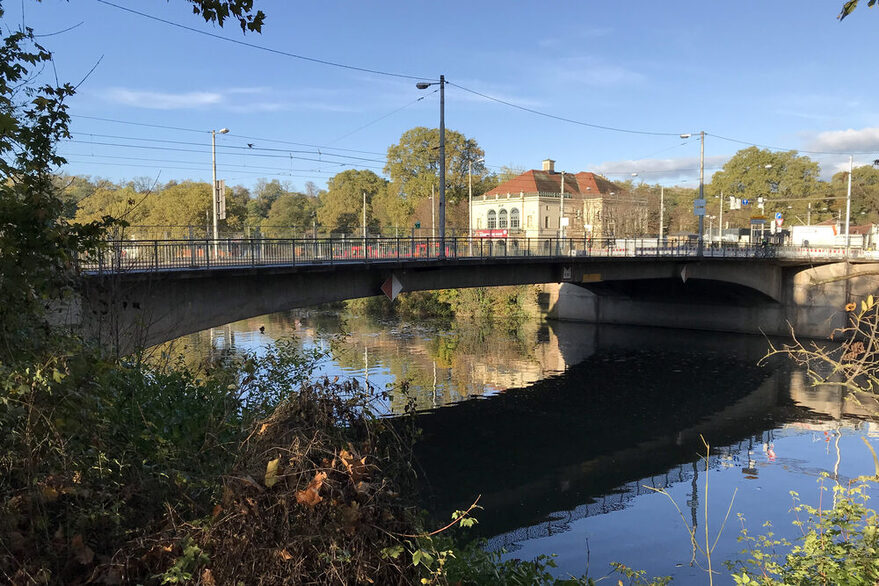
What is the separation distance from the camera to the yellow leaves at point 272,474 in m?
4.45

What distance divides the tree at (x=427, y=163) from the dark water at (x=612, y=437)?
3060 cm

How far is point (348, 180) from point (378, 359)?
61.1 meters

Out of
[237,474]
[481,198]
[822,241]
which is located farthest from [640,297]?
[237,474]

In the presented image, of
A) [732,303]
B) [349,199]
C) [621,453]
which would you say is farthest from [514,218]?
[621,453]

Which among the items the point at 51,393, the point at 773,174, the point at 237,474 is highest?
the point at 773,174

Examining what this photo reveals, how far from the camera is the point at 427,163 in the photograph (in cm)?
6638

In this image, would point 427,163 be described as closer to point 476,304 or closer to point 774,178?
point 476,304

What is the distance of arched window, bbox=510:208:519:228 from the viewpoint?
71312 mm

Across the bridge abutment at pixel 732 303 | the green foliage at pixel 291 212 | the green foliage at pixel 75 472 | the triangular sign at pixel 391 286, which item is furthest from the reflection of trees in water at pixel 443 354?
the green foliage at pixel 291 212

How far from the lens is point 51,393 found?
531 cm

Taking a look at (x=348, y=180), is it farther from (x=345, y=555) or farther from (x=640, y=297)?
(x=345, y=555)

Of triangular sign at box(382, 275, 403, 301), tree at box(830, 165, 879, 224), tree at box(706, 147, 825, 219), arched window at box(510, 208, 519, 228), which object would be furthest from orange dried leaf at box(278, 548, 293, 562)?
tree at box(706, 147, 825, 219)

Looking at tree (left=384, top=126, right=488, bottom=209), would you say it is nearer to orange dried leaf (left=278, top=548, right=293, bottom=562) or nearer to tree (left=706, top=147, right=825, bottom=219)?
tree (left=706, top=147, right=825, bottom=219)

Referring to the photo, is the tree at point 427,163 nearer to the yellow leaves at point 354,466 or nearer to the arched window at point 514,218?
the arched window at point 514,218
